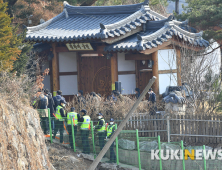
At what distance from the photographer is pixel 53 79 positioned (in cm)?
→ 1533

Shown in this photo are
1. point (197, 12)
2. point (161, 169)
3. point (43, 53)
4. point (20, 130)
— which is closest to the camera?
point (20, 130)

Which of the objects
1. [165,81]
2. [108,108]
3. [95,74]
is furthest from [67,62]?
[165,81]

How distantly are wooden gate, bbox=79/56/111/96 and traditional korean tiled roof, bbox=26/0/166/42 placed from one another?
1746mm

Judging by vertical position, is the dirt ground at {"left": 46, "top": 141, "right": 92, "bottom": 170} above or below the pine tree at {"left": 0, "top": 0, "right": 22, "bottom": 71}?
below

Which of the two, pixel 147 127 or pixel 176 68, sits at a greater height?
pixel 176 68

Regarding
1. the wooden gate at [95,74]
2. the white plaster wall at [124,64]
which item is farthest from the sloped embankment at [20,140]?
the wooden gate at [95,74]

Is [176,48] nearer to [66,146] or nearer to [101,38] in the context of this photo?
[101,38]

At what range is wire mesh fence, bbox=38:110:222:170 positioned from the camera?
982 cm

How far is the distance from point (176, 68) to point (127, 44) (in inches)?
98.0

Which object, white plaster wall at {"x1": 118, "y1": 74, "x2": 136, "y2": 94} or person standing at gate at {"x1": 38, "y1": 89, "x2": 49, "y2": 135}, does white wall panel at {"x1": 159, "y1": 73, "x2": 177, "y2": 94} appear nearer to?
white plaster wall at {"x1": 118, "y1": 74, "x2": 136, "y2": 94}

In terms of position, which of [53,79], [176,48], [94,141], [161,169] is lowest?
[161,169]

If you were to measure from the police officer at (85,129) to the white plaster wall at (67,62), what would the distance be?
18.7 ft

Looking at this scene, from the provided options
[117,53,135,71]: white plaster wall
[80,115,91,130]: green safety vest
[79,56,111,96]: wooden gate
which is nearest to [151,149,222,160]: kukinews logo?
[80,115,91,130]: green safety vest

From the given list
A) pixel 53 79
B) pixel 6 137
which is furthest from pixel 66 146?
pixel 53 79
